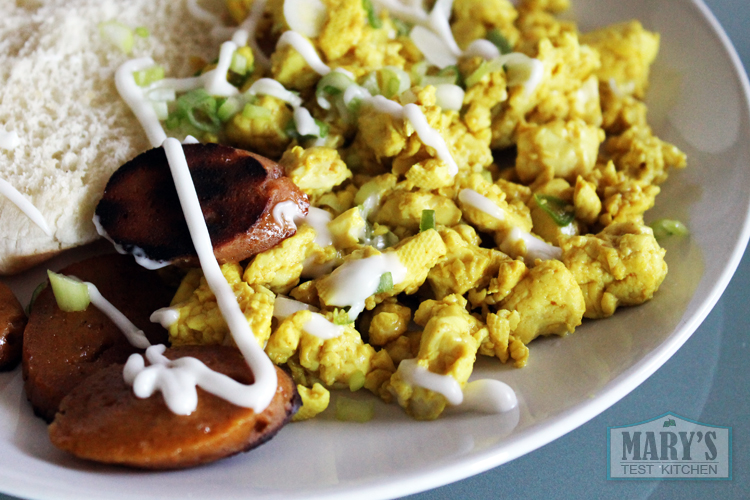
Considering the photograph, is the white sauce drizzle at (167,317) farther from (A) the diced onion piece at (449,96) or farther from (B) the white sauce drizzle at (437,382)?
(A) the diced onion piece at (449,96)

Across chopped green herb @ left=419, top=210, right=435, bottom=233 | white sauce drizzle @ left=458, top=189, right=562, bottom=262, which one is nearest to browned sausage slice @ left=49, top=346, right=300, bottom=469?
chopped green herb @ left=419, top=210, right=435, bottom=233

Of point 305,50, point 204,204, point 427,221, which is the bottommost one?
point 427,221

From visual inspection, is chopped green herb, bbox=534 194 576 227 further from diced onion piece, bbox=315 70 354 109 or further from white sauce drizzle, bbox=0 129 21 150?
white sauce drizzle, bbox=0 129 21 150

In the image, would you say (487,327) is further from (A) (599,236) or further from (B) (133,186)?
(B) (133,186)

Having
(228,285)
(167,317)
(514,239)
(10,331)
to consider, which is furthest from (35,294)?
(514,239)

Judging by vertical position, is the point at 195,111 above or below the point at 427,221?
above

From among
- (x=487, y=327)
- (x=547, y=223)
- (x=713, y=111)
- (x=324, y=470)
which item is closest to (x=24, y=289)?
(x=324, y=470)

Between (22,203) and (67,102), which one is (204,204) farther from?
(67,102)
